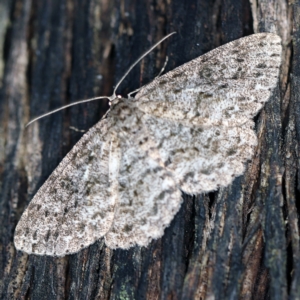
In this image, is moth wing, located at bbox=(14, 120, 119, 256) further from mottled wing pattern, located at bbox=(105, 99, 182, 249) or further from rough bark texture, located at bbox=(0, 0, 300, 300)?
rough bark texture, located at bbox=(0, 0, 300, 300)

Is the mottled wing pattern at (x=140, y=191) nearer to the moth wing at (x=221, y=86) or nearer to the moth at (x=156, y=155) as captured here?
the moth at (x=156, y=155)

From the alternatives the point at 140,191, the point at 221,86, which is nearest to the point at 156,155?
the point at 140,191

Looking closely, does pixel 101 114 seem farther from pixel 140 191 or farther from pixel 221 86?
pixel 221 86

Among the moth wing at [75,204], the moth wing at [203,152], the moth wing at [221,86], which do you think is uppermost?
the moth wing at [221,86]

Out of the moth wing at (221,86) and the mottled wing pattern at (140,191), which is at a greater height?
the moth wing at (221,86)

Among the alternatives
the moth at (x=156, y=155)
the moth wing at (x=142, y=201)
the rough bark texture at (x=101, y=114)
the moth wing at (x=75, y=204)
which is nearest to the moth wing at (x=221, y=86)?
the moth at (x=156, y=155)

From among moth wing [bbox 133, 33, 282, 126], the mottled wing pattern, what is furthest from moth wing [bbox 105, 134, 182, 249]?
moth wing [bbox 133, 33, 282, 126]
